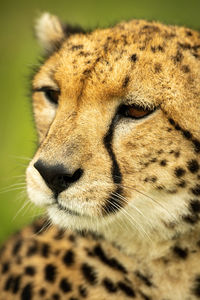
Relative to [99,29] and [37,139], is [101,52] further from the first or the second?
[37,139]

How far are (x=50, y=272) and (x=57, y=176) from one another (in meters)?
0.41

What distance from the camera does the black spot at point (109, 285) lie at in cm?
156

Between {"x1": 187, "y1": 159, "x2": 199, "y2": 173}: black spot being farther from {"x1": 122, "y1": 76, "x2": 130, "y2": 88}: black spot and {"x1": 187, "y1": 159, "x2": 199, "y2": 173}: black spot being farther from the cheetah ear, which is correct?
the cheetah ear

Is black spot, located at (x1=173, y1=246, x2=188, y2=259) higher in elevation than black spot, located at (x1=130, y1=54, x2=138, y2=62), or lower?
lower

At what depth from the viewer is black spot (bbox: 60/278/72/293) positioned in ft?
5.20

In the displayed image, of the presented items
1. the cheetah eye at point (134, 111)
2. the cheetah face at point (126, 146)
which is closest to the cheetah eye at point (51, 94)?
the cheetah face at point (126, 146)

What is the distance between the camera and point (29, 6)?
18.2 feet

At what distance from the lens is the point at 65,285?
159cm

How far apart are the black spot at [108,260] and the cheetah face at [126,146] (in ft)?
0.42

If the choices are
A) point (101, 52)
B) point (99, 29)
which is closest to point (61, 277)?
point (101, 52)

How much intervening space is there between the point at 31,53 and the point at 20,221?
227cm

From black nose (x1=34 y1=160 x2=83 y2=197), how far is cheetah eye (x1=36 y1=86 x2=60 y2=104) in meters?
0.33

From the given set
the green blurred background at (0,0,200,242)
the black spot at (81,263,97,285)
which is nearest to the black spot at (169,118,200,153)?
the black spot at (81,263,97,285)

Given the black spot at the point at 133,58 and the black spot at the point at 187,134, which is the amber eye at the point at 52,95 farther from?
the black spot at the point at 187,134
